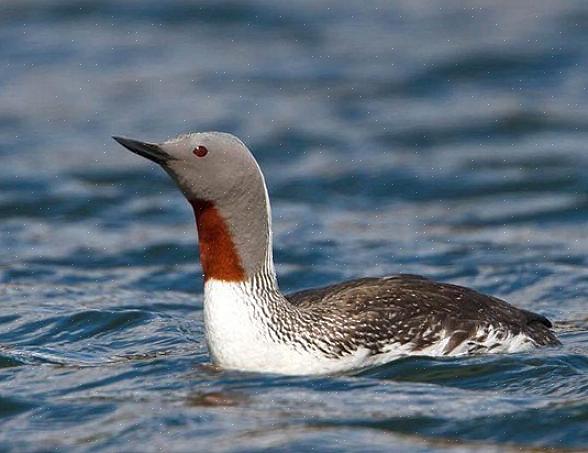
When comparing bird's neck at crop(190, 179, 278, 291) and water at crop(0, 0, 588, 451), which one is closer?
water at crop(0, 0, 588, 451)

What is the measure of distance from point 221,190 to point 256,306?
2.39 feet

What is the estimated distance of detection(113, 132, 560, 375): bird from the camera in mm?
10211

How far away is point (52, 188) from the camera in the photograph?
16.6m

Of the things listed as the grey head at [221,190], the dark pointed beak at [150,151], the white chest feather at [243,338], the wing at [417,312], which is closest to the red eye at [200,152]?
the grey head at [221,190]

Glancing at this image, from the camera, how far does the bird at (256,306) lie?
10211 millimetres

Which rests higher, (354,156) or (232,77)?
(232,77)

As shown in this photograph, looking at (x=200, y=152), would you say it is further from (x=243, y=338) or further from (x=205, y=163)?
(x=243, y=338)

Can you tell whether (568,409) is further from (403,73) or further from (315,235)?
(403,73)

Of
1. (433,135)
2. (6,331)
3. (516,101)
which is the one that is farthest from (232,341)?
(516,101)

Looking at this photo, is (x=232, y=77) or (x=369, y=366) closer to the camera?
(x=369, y=366)

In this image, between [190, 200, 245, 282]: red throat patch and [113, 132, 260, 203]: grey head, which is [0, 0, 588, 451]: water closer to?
[190, 200, 245, 282]: red throat patch

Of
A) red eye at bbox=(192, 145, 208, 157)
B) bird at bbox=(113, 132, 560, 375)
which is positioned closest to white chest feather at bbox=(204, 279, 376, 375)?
bird at bbox=(113, 132, 560, 375)

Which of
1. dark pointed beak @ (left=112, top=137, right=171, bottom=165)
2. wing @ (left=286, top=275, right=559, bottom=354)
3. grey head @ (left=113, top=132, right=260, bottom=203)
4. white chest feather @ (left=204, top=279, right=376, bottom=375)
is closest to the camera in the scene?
dark pointed beak @ (left=112, top=137, right=171, bottom=165)

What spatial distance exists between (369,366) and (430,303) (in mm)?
730
